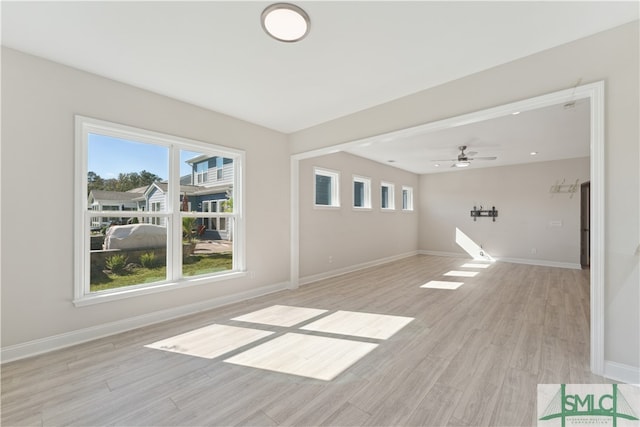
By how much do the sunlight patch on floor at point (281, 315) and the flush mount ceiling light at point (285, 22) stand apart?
3.04 metres

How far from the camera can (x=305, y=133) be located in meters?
4.77

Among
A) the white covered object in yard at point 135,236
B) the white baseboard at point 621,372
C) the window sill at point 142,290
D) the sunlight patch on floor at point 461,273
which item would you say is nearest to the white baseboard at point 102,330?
the window sill at point 142,290

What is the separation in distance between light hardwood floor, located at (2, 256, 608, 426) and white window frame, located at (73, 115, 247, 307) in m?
0.49

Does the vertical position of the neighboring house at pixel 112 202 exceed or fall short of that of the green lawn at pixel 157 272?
it exceeds it

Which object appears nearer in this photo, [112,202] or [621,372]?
[621,372]

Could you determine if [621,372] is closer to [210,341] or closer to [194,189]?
[210,341]

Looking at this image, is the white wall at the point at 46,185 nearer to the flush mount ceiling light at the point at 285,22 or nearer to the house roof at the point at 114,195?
the house roof at the point at 114,195

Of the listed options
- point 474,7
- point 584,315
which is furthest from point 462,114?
point 584,315

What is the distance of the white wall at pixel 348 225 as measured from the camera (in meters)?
5.56

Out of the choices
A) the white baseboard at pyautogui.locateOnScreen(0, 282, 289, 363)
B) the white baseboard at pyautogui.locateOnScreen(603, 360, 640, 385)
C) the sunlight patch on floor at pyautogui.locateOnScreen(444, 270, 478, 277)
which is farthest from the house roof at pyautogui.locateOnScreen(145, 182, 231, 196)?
the sunlight patch on floor at pyautogui.locateOnScreen(444, 270, 478, 277)

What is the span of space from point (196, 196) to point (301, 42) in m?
2.55

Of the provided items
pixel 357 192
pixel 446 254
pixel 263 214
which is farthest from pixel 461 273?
pixel 263 214

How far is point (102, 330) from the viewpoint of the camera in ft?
9.70

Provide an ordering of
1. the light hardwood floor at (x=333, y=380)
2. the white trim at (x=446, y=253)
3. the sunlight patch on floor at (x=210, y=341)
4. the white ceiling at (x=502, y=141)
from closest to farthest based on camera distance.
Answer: the light hardwood floor at (x=333, y=380) < the sunlight patch on floor at (x=210, y=341) < the white ceiling at (x=502, y=141) < the white trim at (x=446, y=253)
